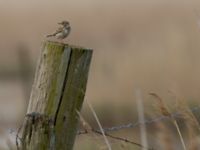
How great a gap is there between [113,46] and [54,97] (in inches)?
410

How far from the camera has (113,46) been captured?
552 inches

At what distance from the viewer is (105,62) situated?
1240cm

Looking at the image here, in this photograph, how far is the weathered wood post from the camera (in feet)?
11.8

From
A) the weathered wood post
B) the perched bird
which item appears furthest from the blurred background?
the weathered wood post

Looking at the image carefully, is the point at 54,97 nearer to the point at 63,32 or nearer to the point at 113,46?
the point at 63,32

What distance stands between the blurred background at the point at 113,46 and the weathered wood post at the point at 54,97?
127 inches

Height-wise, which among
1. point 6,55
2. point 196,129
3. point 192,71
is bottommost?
point 6,55

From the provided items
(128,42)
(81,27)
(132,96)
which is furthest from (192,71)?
(81,27)

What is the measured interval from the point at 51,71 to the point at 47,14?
14.9 metres

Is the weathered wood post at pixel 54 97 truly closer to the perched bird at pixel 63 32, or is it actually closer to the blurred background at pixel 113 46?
the perched bird at pixel 63 32

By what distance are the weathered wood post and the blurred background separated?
3.23 m

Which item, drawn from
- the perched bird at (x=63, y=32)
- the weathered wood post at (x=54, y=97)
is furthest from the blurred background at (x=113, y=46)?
the weathered wood post at (x=54, y=97)

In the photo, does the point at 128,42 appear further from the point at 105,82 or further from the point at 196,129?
the point at 196,129

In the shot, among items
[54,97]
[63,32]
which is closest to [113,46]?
[63,32]
